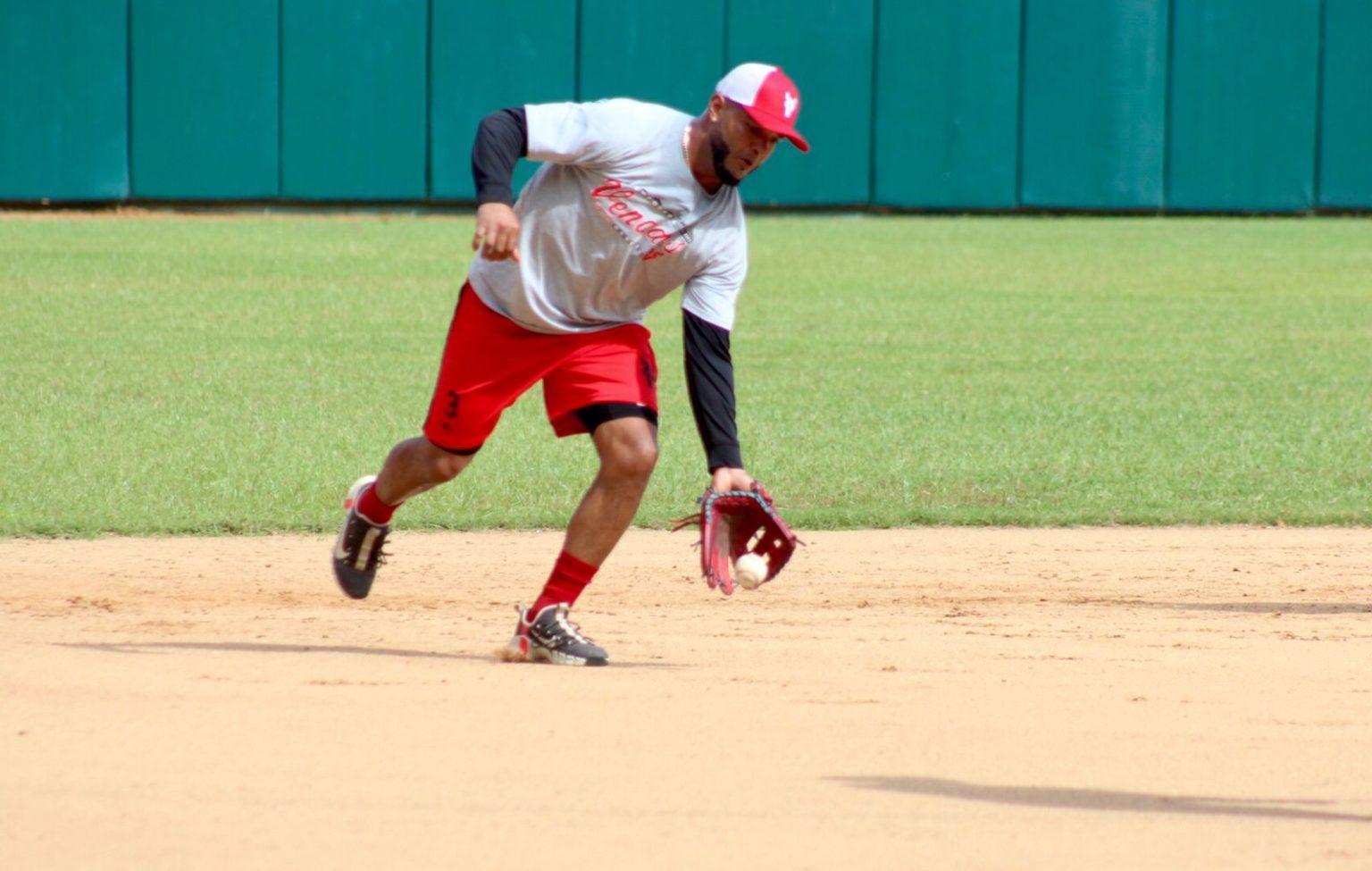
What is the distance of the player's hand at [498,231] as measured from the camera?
4.65 meters

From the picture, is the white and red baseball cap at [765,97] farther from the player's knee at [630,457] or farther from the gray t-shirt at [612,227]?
the player's knee at [630,457]

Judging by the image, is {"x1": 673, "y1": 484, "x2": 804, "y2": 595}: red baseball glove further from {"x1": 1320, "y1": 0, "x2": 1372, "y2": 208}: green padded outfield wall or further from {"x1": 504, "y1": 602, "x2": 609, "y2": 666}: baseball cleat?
{"x1": 1320, "y1": 0, "x2": 1372, "y2": 208}: green padded outfield wall

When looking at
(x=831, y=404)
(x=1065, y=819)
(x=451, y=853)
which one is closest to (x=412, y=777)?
(x=451, y=853)

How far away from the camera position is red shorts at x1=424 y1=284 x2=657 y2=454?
5.19 metres

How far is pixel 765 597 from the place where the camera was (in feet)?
21.2

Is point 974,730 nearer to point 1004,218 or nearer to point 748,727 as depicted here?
point 748,727

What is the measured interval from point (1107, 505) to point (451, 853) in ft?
17.7

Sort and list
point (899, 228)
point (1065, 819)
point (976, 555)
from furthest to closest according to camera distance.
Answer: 1. point (899, 228)
2. point (976, 555)
3. point (1065, 819)

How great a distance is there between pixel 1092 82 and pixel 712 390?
17489 millimetres

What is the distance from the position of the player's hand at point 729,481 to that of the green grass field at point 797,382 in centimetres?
289

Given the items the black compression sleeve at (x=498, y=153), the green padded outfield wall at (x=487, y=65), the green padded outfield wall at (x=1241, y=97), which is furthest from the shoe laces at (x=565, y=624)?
the green padded outfield wall at (x=1241, y=97)

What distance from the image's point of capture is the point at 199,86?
20.0m

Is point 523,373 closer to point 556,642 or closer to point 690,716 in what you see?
point 556,642

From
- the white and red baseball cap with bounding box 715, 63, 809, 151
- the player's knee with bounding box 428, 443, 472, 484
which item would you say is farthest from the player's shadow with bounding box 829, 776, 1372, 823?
the player's knee with bounding box 428, 443, 472, 484
